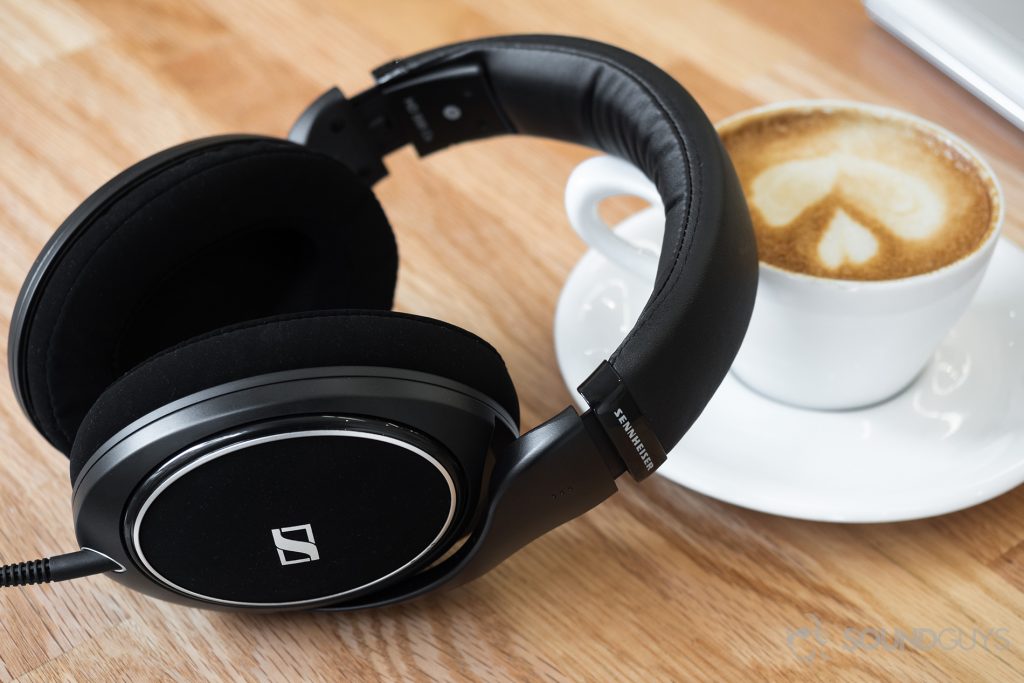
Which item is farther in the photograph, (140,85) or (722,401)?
(140,85)

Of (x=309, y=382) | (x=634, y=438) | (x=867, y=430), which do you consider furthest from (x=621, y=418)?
(x=867, y=430)

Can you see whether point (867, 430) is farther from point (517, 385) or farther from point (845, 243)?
point (517, 385)

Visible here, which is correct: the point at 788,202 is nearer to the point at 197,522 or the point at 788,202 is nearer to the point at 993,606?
the point at 993,606

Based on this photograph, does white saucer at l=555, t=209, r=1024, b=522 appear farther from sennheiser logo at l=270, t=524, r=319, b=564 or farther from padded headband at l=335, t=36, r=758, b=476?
sennheiser logo at l=270, t=524, r=319, b=564

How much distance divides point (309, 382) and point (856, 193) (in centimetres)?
38

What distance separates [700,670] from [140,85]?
72cm

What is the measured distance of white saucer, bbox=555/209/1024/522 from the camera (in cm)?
61

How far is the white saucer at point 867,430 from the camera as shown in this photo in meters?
0.61

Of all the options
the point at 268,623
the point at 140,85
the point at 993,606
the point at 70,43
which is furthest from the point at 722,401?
the point at 70,43

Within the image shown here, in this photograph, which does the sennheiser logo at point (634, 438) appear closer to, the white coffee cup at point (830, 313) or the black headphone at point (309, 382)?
the black headphone at point (309, 382)

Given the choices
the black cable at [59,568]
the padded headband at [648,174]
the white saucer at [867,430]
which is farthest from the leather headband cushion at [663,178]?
the black cable at [59,568]

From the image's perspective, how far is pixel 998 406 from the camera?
67 centimetres

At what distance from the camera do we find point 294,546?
521mm

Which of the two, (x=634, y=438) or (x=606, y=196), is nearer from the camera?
(x=634, y=438)
